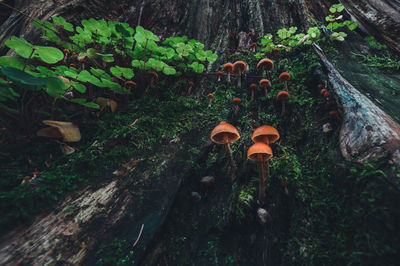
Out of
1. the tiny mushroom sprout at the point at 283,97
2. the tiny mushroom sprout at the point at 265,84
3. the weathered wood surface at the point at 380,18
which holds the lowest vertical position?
the tiny mushroom sprout at the point at 283,97

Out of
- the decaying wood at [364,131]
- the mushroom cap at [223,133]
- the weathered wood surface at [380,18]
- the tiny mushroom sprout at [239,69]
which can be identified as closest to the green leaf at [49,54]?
the mushroom cap at [223,133]

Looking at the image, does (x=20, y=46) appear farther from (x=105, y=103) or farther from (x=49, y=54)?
(x=105, y=103)

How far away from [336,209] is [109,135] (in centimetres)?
249

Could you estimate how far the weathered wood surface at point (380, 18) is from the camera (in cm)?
335

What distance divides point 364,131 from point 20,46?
3133 millimetres

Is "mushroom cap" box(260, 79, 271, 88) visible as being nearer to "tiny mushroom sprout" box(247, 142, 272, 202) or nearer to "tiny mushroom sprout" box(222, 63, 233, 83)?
"tiny mushroom sprout" box(222, 63, 233, 83)

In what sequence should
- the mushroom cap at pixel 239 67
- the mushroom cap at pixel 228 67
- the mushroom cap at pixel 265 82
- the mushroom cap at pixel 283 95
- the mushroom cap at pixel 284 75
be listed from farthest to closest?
the mushroom cap at pixel 228 67 < the mushroom cap at pixel 239 67 < the mushroom cap at pixel 265 82 < the mushroom cap at pixel 284 75 < the mushroom cap at pixel 283 95

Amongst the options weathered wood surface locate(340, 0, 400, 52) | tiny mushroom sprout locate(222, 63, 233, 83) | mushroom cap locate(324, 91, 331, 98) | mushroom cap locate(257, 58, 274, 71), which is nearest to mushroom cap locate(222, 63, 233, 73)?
tiny mushroom sprout locate(222, 63, 233, 83)

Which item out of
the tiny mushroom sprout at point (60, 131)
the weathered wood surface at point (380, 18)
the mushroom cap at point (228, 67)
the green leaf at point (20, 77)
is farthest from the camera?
the weathered wood surface at point (380, 18)

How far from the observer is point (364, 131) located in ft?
4.39

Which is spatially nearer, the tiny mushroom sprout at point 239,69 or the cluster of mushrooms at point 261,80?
the cluster of mushrooms at point 261,80

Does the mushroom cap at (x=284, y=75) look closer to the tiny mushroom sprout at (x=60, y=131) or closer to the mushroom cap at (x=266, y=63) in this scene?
the mushroom cap at (x=266, y=63)

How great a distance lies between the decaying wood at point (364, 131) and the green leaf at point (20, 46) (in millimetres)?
3002

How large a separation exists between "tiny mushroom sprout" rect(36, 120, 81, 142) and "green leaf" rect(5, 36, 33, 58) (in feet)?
2.22
